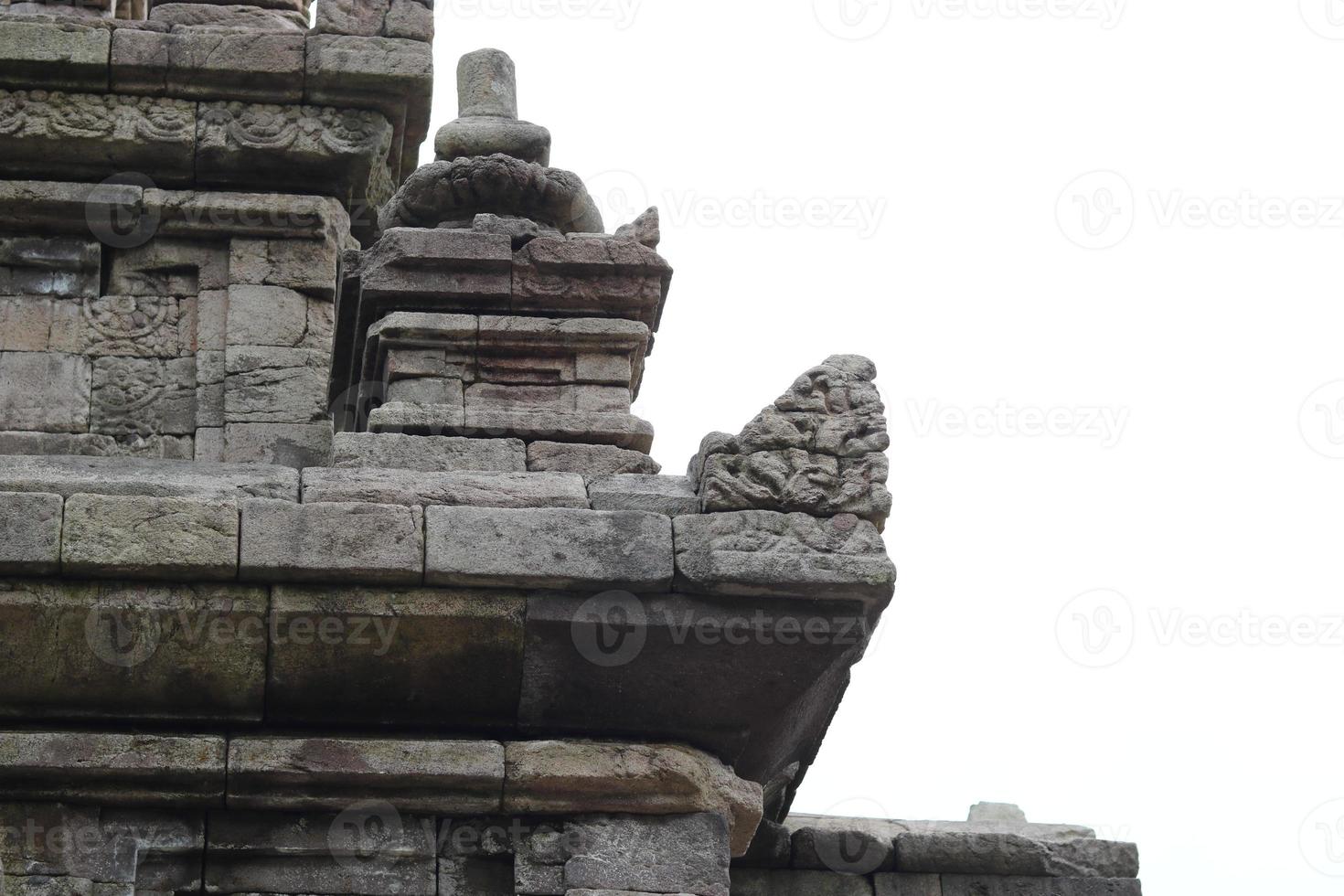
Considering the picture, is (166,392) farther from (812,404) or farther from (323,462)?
(812,404)

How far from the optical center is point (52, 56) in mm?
9047

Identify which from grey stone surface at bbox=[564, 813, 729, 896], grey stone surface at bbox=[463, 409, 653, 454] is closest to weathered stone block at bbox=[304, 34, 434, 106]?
grey stone surface at bbox=[463, 409, 653, 454]

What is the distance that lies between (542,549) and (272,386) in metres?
2.07

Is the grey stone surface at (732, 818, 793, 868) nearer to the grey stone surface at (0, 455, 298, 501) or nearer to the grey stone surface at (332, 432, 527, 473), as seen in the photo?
the grey stone surface at (332, 432, 527, 473)

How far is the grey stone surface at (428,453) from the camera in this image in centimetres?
781

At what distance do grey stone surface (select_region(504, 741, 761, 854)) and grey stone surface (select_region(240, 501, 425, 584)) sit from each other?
28.9 inches

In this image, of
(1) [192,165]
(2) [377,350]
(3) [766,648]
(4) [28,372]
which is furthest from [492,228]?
(3) [766,648]

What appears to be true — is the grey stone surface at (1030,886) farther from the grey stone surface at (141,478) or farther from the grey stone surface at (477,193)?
the grey stone surface at (141,478)

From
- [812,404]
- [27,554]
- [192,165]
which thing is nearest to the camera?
[27,554]

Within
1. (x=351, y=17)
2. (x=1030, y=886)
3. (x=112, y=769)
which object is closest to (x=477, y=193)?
(x=351, y=17)

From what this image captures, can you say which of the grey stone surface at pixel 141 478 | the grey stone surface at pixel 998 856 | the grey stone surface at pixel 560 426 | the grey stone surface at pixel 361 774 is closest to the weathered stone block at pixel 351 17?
the grey stone surface at pixel 560 426

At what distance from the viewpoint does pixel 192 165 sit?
9.12 meters

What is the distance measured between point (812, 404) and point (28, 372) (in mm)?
3261

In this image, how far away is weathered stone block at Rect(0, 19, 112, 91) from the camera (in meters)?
9.02
